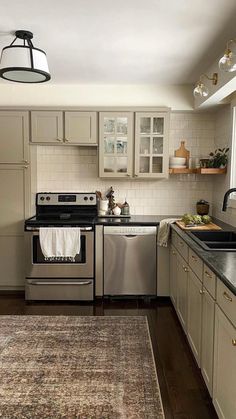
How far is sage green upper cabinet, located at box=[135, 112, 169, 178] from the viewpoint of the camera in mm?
3883

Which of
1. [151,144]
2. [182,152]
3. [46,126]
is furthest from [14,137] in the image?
[182,152]

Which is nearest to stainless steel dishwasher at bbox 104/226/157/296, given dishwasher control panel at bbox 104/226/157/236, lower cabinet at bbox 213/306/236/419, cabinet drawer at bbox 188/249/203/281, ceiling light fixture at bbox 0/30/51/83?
dishwasher control panel at bbox 104/226/157/236

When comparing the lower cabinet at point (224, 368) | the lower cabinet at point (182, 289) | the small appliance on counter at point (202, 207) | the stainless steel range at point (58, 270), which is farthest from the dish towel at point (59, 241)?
the lower cabinet at point (224, 368)

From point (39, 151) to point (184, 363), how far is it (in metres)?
2.93

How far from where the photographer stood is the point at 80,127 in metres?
3.88

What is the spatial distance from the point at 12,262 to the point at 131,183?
1.71m

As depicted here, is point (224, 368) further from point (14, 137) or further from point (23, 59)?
point (14, 137)

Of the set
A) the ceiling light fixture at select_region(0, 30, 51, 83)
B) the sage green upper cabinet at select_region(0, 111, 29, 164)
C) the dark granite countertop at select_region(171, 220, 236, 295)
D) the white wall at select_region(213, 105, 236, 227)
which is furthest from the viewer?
the sage green upper cabinet at select_region(0, 111, 29, 164)

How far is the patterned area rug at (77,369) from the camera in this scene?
6.43ft

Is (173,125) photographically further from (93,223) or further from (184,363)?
(184,363)

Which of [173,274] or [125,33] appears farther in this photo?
[173,274]

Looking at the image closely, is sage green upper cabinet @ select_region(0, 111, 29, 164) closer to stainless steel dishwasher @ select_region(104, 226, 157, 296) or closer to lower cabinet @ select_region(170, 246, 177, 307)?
stainless steel dishwasher @ select_region(104, 226, 157, 296)

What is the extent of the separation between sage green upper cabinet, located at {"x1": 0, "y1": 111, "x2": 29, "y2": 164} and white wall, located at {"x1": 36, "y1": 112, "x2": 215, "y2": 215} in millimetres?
381

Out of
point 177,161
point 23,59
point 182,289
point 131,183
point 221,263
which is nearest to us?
point 221,263
